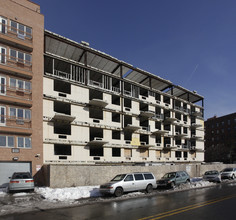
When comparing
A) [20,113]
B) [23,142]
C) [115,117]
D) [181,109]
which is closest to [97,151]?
[115,117]

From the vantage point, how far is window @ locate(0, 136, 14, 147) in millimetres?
22478

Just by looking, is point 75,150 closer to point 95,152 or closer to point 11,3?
point 95,152

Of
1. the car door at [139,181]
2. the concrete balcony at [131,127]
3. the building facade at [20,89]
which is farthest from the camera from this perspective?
the concrete balcony at [131,127]

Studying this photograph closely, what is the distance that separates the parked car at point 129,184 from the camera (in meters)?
17.0

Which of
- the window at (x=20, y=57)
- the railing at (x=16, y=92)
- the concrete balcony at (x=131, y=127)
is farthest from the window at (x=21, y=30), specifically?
the concrete balcony at (x=131, y=127)

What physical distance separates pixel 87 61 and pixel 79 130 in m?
10.6

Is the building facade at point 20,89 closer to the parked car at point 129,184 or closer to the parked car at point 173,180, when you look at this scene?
the parked car at point 129,184

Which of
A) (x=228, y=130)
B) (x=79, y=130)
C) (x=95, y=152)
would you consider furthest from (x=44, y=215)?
(x=228, y=130)

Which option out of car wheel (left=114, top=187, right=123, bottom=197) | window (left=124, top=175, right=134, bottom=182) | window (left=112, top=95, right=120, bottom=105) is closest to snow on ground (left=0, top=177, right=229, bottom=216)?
car wheel (left=114, top=187, right=123, bottom=197)

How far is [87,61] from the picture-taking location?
1357 inches

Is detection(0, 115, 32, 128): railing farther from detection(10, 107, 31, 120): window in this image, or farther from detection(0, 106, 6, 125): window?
detection(10, 107, 31, 120): window

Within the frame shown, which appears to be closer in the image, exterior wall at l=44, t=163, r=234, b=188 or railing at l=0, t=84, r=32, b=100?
exterior wall at l=44, t=163, r=234, b=188

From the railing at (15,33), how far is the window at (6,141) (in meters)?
10.7

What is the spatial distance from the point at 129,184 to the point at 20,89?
590 inches
